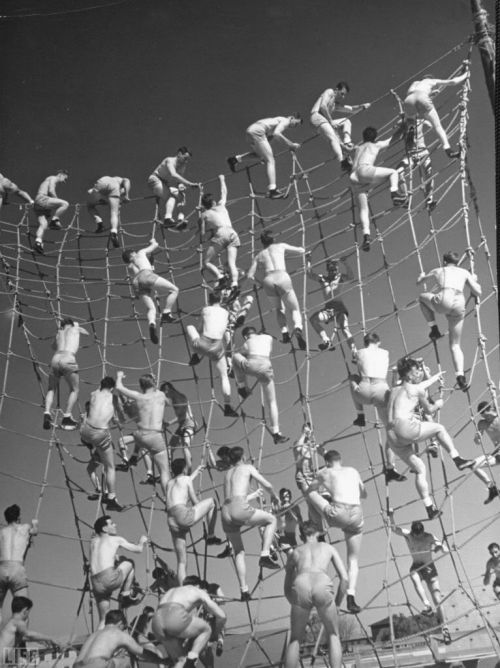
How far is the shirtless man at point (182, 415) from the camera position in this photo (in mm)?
9055

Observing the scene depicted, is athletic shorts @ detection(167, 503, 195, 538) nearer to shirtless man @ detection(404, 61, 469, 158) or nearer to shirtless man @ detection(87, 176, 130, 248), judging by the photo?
shirtless man @ detection(404, 61, 469, 158)

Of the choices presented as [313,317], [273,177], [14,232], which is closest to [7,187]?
[14,232]

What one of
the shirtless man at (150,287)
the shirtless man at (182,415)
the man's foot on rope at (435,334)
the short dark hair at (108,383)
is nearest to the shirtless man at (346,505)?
the man's foot on rope at (435,334)

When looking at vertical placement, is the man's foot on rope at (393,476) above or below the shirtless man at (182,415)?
below

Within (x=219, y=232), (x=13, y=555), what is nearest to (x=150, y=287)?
(x=219, y=232)

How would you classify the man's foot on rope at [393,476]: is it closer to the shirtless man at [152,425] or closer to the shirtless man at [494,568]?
the shirtless man at [494,568]

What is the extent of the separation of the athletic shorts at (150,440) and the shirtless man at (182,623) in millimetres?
2375

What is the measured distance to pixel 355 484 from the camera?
6504 mm

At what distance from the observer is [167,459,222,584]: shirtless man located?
706 cm

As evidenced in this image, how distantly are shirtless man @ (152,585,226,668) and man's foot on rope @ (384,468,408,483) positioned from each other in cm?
214

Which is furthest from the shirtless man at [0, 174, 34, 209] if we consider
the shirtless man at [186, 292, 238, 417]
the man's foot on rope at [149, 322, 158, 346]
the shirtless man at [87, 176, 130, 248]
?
the shirtless man at [186, 292, 238, 417]

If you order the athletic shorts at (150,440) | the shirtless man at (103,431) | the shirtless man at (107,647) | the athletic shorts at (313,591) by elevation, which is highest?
the shirtless man at (103,431)

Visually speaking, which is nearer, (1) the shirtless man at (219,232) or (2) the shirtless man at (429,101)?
(2) the shirtless man at (429,101)

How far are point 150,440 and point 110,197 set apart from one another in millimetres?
4367
